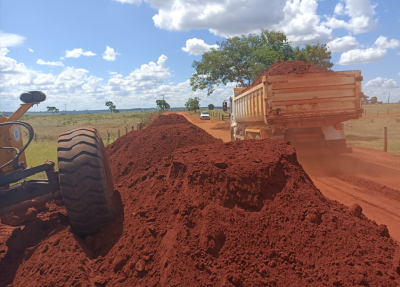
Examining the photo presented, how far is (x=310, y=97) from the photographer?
9.05 m

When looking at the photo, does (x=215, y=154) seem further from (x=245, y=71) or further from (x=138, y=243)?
(x=245, y=71)

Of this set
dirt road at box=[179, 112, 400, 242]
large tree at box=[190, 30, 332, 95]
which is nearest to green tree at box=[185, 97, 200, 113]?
large tree at box=[190, 30, 332, 95]

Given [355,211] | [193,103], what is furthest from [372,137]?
[193,103]

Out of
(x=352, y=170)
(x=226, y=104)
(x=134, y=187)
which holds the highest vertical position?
(x=226, y=104)

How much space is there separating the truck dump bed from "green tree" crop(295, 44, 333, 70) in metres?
14.6

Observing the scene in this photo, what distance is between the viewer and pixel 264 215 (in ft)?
11.0

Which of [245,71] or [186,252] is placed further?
[245,71]

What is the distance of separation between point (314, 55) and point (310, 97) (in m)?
15.6

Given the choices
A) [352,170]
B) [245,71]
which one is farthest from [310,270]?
[245,71]

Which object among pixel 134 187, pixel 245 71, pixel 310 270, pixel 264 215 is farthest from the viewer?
pixel 245 71

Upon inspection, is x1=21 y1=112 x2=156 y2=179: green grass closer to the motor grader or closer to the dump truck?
the motor grader

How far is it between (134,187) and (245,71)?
23419 millimetres

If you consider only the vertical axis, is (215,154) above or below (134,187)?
above

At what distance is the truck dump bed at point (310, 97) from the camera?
353 inches
